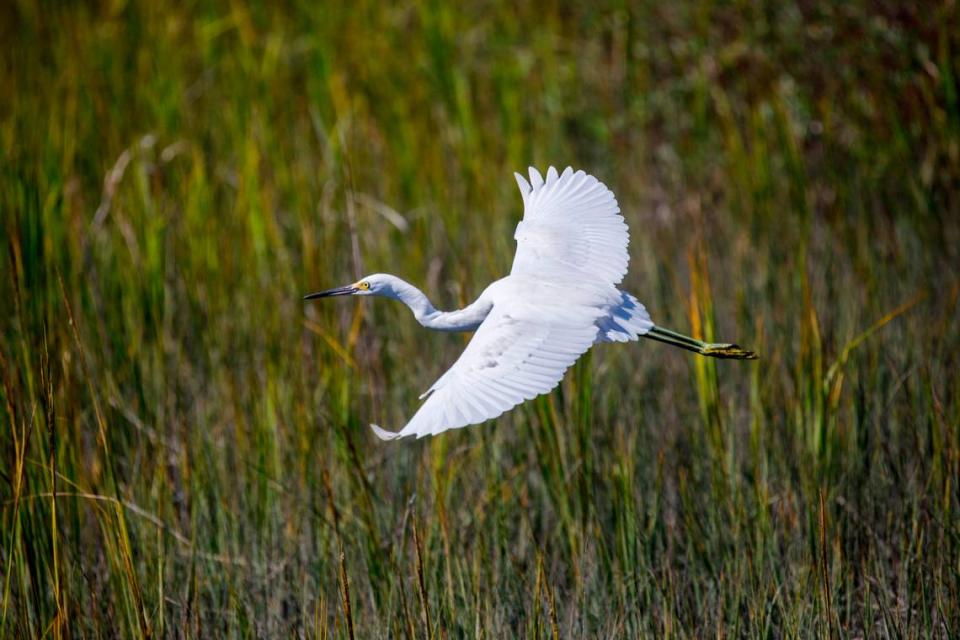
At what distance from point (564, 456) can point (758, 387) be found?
0.52 meters

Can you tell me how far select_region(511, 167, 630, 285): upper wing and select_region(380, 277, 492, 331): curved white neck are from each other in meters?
0.15

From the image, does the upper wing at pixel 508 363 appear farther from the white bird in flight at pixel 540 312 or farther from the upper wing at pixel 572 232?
the upper wing at pixel 572 232

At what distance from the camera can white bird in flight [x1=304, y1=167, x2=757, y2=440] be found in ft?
5.87

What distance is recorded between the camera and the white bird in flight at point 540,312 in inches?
70.4

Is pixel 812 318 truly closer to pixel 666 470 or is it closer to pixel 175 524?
pixel 666 470

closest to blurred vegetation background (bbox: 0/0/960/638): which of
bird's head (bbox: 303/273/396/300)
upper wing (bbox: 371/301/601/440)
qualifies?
upper wing (bbox: 371/301/601/440)

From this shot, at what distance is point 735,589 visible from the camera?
2035mm

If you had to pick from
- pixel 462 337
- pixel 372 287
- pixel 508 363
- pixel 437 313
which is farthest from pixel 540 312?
pixel 462 337

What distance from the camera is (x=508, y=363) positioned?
1862mm

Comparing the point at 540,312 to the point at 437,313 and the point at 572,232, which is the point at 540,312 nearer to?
the point at 437,313

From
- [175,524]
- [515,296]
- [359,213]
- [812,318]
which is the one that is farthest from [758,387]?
[359,213]

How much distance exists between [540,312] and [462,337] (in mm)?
1398

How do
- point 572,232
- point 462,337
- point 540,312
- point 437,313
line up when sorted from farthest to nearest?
point 462,337, point 572,232, point 437,313, point 540,312

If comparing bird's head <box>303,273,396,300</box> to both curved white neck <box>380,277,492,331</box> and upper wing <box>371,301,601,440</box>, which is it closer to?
curved white neck <box>380,277,492,331</box>
